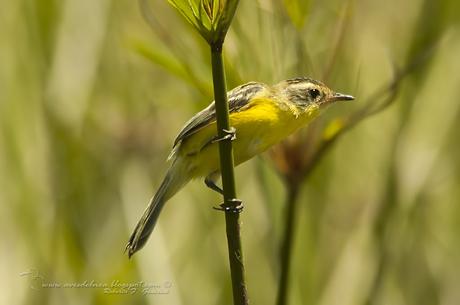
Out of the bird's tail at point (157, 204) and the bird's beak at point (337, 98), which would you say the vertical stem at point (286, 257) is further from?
the bird's beak at point (337, 98)

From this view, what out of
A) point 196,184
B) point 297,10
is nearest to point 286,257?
point 297,10

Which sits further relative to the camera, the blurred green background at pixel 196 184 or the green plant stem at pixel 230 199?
the blurred green background at pixel 196 184

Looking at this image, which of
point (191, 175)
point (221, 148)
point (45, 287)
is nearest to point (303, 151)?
point (191, 175)

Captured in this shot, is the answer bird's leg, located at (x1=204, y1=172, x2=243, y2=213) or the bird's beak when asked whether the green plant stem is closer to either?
bird's leg, located at (x1=204, y1=172, x2=243, y2=213)

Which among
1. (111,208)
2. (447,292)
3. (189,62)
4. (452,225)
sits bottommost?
(447,292)

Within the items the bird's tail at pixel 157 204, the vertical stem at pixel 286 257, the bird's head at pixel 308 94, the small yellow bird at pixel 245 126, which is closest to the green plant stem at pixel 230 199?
the vertical stem at pixel 286 257

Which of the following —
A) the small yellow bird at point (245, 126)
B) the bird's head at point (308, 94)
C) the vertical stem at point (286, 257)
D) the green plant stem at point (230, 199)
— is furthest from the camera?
the bird's head at point (308, 94)

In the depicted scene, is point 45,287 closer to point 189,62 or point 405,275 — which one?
point 189,62

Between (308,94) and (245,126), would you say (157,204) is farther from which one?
(308,94)
